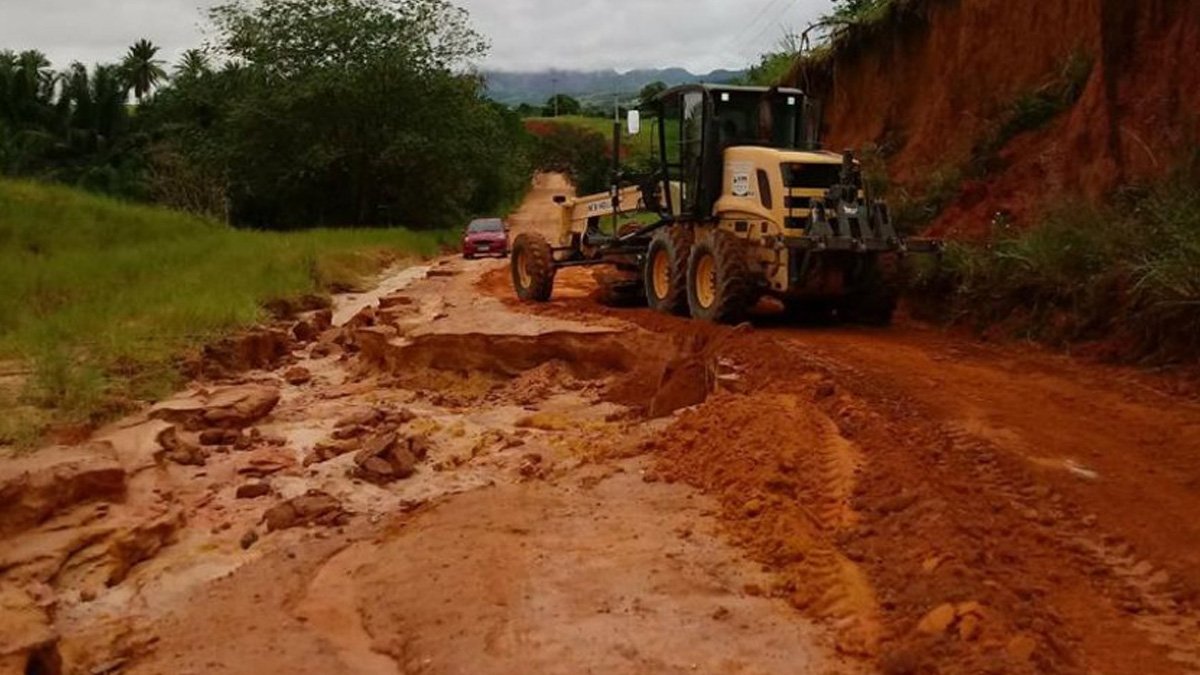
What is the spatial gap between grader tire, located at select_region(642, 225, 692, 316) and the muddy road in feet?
6.64

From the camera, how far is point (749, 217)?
13.4m

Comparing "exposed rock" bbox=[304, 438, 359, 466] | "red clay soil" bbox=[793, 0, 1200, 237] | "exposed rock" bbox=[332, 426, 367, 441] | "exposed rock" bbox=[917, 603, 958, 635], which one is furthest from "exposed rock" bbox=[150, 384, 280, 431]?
"red clay soil" bbox=[793, 0, 1200, 237]

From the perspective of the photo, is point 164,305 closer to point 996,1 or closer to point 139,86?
point 996,1

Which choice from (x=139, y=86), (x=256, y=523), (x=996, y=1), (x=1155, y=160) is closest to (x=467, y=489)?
(x=256, y=523)

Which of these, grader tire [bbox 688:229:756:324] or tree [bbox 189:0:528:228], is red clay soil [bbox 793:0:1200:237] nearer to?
grader tire [bbox 688:229:756:324]

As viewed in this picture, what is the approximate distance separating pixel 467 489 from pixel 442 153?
36.2m

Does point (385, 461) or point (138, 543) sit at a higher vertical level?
point (385, 461)

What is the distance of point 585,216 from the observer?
17.9m

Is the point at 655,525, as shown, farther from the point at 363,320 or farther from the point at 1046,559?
the point at 363,320

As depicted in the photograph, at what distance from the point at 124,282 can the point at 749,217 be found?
11345 millimetres

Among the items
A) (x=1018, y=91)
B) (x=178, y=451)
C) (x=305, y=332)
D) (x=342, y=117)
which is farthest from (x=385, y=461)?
(x=342, y=117)

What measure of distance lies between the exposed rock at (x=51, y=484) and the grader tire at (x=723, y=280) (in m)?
6.56

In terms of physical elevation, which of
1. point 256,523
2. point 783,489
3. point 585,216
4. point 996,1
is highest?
point 996,1

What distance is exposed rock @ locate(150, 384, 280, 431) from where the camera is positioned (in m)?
10.7
